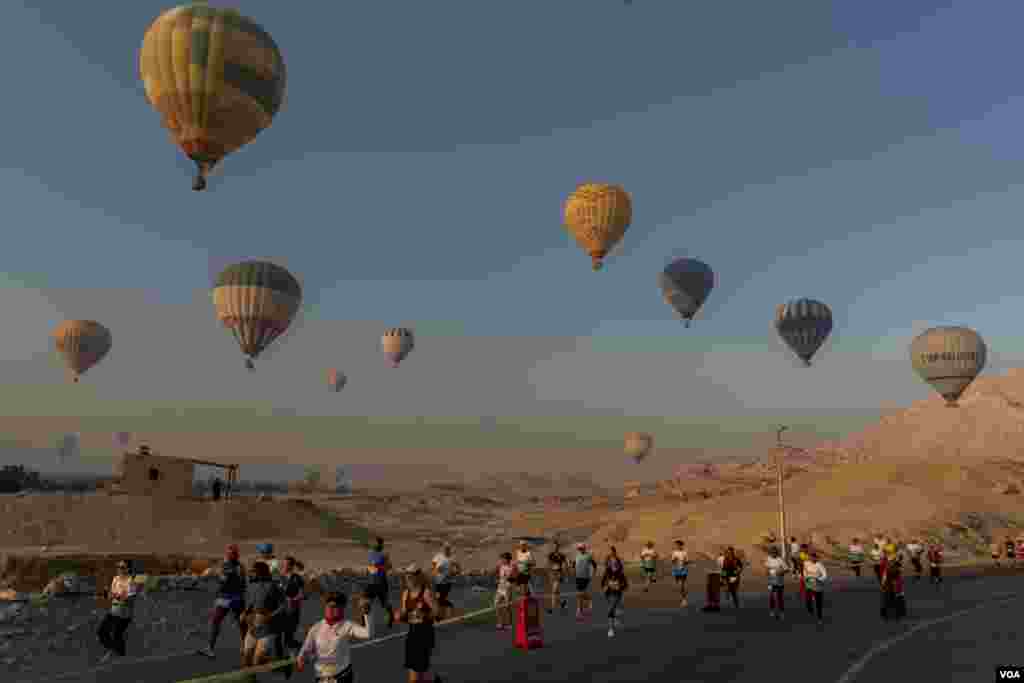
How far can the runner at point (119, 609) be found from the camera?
1520cm

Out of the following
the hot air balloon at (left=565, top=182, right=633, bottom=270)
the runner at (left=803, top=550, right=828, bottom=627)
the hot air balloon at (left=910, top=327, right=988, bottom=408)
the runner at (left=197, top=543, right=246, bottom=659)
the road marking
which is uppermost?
the hot air balloon at (left=565, top=182, right=633, bottom=270)

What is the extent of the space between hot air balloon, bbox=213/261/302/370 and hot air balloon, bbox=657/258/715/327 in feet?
114

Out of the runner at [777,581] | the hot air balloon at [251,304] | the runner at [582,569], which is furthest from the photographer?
the hot air balloon at [251,304]

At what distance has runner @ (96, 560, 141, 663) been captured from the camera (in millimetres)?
15195

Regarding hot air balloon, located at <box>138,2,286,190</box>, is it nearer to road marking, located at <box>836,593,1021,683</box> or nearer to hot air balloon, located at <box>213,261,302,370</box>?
hot air balloon, located at <box>213,261,302,370</box>

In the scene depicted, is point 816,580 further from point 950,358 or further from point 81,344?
point 81,344

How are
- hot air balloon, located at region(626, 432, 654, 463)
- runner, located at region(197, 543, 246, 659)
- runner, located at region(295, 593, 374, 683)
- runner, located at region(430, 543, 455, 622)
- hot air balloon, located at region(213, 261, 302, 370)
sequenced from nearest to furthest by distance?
runner, located at region(295, 593, 374, 683) → runner, located at region(197, 543, 246, 659) → runner, located at region(430, 543, 455, 622) → hot air balloon, located at region(213, 261, 302, 370) → hot air balloon, located at region(626, 432, 654, 463)

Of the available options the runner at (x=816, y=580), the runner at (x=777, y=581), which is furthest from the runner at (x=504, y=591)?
the runner at (x=816, y=580)

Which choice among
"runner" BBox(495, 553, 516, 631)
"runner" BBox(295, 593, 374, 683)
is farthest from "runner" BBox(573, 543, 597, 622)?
"runner" BBox(295, 593, 374, 683)

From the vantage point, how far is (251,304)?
55406 mm

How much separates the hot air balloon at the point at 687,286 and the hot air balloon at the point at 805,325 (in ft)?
29.7

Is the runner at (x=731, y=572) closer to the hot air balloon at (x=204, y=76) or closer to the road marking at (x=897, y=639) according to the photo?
the road marking at (x=897, y=639)

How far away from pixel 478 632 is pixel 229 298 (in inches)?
1666

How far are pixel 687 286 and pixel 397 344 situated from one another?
1765 inches
